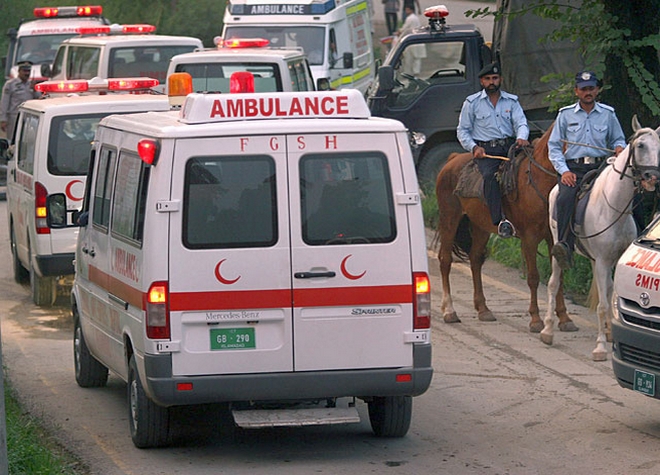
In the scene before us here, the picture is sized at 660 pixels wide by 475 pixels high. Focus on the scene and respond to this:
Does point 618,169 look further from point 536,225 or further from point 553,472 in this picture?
point 553,472

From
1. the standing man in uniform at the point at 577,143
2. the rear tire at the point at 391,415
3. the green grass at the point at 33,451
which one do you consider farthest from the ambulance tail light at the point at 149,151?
the standing man in uniform at the point at 577,143

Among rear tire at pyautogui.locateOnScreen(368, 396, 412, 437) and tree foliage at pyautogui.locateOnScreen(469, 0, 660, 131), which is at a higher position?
tree foliage at pyautogui.locateOnScreen(469, 0, 660, 131)

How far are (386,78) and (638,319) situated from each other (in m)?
10.9

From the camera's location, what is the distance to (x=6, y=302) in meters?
15.0

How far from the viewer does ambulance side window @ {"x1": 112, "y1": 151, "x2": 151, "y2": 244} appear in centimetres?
852

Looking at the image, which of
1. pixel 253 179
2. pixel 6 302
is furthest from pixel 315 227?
pixel 6 302

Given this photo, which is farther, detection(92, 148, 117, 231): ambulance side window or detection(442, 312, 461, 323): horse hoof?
detection(442, 312, 461, 323): horse hoof

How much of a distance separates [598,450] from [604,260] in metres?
3.27

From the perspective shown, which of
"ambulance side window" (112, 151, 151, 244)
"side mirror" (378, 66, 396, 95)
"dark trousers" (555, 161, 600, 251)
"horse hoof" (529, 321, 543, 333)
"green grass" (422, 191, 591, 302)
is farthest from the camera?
"side mirror" (378, 66, 396, 95)

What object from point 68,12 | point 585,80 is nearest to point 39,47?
point 68,12

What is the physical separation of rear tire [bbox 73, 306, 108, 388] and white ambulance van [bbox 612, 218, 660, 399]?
3985 millimetres

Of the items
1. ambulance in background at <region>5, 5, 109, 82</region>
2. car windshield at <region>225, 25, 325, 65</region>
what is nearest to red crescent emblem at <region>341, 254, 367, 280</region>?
car windshield at <region>225, 25, 325, 65</region>

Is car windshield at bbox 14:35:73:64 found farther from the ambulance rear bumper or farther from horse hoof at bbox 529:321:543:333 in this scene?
the ambulance rear bumper

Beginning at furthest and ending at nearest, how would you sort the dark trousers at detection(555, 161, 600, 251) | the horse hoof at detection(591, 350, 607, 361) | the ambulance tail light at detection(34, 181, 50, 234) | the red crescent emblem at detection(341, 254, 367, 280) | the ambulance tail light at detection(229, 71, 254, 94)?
the ambulance tail light at detection(34, 181, 50, 234) < the dark trousers at detection(555, 161, 600, 251) < the horse hoof at detection(591, 350, 607, 361) < the ambulance tail light at detection(229, 71, 254, 94) < the red crescent emblem at detection(341, 254, 367, 280)
